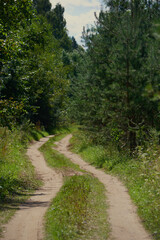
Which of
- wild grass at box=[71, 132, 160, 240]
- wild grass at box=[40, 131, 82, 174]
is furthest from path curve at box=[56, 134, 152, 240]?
wild grass at box=[40, 131, 82, 174]

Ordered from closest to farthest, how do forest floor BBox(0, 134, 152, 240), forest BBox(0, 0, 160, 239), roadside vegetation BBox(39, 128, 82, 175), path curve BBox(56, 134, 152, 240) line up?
forest floor BBox(0, 134, 152, 240), path curve BBox(56, 134, 152, 240), forest BBox(0, 0, 160, 239), roadside vegetation BBox(39, 128, 82, 175)

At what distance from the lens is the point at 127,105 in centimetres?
1730

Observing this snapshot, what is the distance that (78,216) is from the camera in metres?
8.85

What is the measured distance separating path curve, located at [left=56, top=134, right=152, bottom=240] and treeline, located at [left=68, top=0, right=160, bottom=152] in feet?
9.80

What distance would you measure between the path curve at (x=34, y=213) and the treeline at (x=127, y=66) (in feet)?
15.1

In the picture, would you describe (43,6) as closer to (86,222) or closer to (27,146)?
→ (27,146)

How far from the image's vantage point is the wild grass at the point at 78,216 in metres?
7.60

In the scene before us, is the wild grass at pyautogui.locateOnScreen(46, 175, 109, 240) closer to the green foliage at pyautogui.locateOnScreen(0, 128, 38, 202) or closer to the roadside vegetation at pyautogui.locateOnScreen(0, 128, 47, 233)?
the roadside vegetation at pyautogui.locateOnScreen(0, 128, 47, 233)

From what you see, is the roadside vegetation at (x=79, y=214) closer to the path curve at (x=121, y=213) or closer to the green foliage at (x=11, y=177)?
the path curve at (x=121, y=213)

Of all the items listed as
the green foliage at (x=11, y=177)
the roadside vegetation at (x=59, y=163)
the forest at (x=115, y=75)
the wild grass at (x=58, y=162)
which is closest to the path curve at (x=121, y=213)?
the forest at (x=115, y=75)

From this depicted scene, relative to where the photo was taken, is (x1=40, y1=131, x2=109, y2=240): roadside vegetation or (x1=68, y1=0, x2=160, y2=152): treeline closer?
(x1=40, y1=131, x2=109, y2=240): roadside vegetation

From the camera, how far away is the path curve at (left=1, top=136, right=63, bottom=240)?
7629 millimetres

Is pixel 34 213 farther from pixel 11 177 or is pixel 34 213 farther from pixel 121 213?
pixel 11 177

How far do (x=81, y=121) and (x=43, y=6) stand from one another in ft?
217
